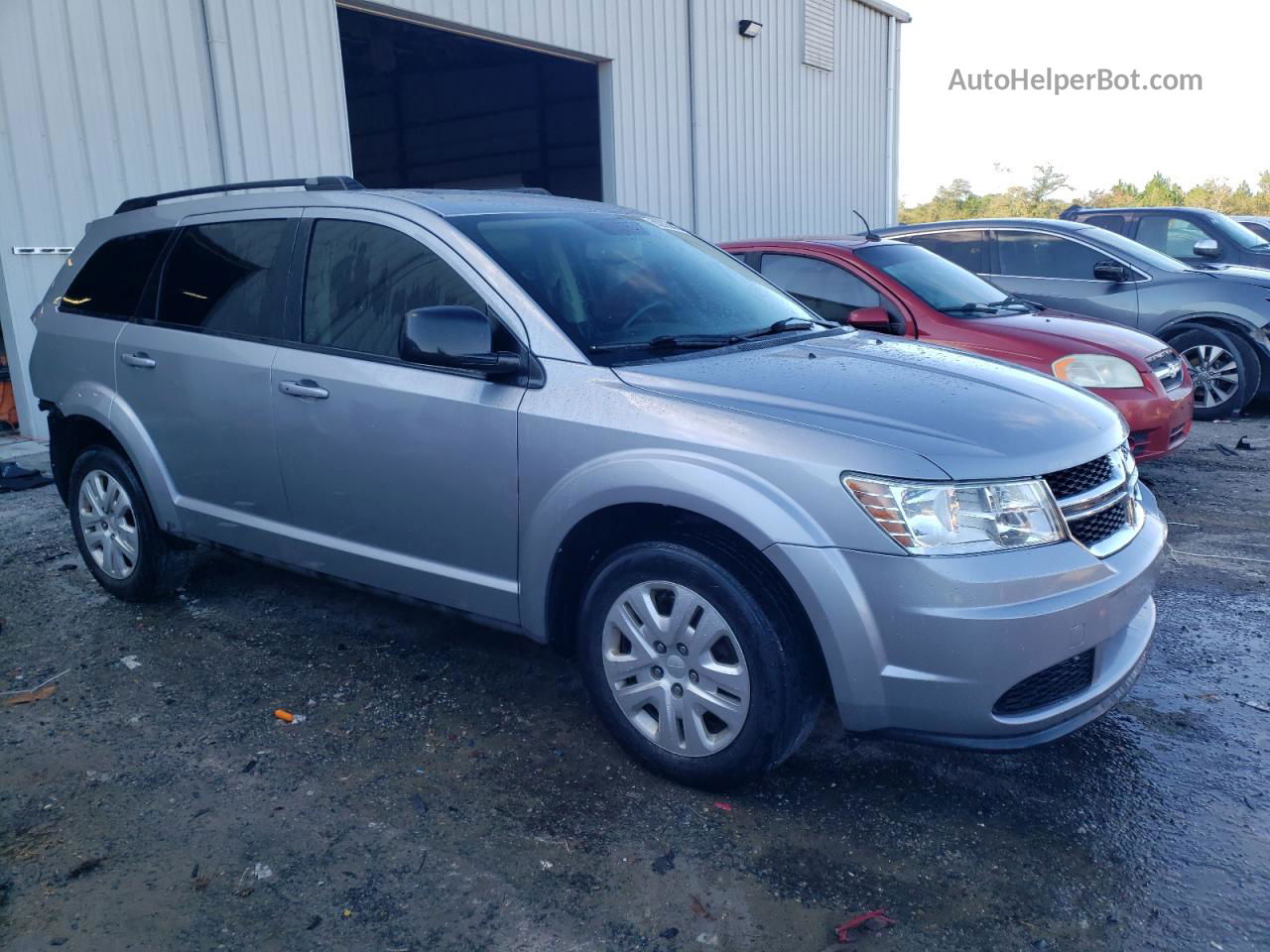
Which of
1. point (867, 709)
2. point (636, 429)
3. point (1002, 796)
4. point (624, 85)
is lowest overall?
point (1002, 796)

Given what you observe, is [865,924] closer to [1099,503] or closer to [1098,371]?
[1099,503]

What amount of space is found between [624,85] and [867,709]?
10361 millimetres

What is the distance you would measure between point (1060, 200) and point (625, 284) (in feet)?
173

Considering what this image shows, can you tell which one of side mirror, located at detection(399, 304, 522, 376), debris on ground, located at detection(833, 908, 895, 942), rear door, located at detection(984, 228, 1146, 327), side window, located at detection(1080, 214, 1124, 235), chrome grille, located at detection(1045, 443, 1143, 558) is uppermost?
side window, located at detection(1080, 214, 1124, 235)

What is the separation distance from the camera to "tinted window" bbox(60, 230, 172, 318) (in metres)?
4.66

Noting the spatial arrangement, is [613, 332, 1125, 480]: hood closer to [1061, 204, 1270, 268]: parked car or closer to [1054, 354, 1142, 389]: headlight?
[1054, 354, 1142, 389]: headlight

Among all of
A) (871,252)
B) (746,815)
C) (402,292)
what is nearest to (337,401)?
(402,292)

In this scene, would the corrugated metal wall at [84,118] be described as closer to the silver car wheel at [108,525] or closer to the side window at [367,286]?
the silver car wheel at [108,525]

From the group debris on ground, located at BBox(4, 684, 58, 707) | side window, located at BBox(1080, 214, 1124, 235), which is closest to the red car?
debris on ground, located at BBox(4, 684, 58, 707)

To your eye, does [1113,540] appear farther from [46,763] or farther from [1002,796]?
[46,763]

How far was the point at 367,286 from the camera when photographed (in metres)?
3.85

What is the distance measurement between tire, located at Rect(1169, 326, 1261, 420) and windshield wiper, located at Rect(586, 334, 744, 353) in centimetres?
671

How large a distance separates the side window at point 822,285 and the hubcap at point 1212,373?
3927mm

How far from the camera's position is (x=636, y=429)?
311 cm
